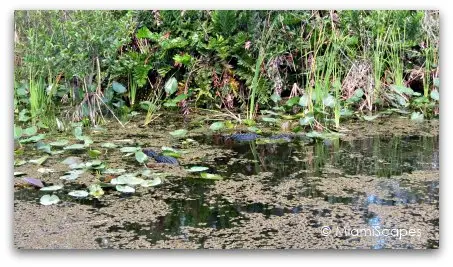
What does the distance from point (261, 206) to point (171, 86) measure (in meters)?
1.41

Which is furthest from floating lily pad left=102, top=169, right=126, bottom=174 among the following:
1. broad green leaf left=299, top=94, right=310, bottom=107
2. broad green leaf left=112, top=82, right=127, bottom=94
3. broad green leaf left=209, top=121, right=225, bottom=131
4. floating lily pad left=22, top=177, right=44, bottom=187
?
broad green leaf left=299, top=94, right=310, bottom=107

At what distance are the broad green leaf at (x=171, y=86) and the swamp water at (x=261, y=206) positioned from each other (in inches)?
26.8

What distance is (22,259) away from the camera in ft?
11.1

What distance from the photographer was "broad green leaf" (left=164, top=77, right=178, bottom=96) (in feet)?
15.5

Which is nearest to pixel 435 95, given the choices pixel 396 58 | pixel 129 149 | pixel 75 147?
pixel 396 58

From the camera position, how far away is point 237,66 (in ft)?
15.9

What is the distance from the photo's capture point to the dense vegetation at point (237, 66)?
431 centimetres

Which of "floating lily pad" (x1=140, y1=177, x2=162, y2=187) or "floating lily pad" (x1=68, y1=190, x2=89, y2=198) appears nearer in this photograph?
"floating lily pad" (x1=68, y1=190, x2=89, y2=198)

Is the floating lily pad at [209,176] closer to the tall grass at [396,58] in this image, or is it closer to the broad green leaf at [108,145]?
the broad green leaf at [108,145]

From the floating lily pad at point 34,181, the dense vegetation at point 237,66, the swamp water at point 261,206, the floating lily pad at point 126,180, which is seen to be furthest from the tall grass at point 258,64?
the floating lily pad at point 34,181

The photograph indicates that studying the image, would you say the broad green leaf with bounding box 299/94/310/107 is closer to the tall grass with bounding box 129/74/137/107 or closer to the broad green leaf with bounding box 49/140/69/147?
the tall grass with bounding box 129/74/137/107

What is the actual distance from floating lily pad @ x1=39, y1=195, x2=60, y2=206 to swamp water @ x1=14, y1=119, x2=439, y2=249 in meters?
0.02

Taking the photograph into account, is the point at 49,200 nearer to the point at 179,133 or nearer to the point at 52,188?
the point at 52,188
